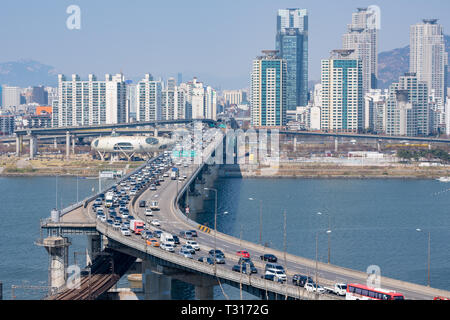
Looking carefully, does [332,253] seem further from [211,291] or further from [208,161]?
[208,161]

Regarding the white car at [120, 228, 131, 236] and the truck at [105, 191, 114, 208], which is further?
the truck at [105, 191, 114, 208]

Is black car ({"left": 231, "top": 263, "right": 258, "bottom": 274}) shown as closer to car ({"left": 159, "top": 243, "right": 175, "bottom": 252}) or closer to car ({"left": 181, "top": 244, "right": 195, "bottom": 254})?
car ({"left": 181, "top": 244, "right": 195, "bottom": 254})

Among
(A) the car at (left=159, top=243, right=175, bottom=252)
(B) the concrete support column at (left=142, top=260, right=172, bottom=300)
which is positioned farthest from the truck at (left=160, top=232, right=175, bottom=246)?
(B) the concrete support column at (left=142, top=260, right=172, bottom=300)

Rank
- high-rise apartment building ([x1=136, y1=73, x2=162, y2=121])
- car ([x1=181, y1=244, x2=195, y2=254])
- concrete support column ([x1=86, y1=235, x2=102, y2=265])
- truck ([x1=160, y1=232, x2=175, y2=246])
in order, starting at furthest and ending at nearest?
high-rise apartment building ([x1=136, y1=73, x2=162, y2=121]) < concrete support column ([x1=86, y1=235, x2=102, y2=265]) < truck ([x1=160, y1=232, x2=175, y2=246]) < car ([x1=181, y1=244, x2=195, y2=254])

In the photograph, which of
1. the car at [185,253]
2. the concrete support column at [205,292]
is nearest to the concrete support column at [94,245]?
the car at [185,253]

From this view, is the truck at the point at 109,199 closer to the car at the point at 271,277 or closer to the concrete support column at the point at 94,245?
the concrete support column at the point at 94,245

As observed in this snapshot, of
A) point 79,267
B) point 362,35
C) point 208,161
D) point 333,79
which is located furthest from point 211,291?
point 362,35

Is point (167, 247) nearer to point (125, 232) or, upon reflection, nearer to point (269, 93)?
point (125, 232)
